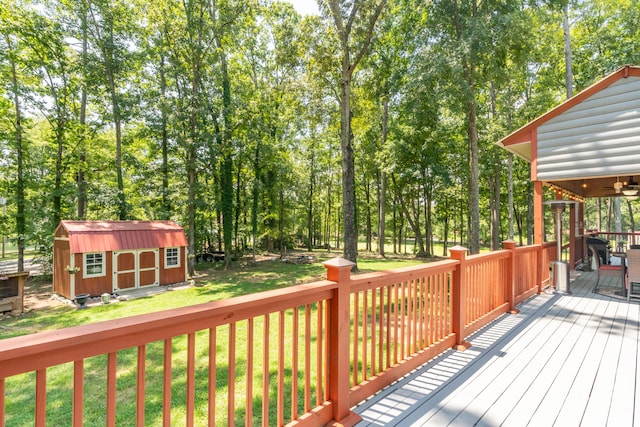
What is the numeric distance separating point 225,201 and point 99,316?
25.6 feet

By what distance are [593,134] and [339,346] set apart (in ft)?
21.2

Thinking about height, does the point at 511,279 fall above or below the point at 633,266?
below

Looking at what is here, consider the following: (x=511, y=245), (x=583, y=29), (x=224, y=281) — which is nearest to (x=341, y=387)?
(x=511, y=245)

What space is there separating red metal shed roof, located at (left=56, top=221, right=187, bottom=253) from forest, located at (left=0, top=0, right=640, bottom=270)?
1474mm

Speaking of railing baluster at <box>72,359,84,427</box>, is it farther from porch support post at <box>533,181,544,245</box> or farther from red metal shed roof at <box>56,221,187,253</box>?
red metal shed roof at <box>56,221,187,253</box>

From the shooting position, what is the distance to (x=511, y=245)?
477 cm

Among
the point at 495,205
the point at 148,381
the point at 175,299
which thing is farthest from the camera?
the point at 495,205

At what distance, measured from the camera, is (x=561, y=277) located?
20.0ft

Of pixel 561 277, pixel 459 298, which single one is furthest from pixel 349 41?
pixel 459 298

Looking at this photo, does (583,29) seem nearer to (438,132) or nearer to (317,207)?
(438,132)

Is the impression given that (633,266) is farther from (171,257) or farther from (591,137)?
(171,257)

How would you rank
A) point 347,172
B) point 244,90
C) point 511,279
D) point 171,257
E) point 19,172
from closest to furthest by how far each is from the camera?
point 511,279 < point 347,172 < point 171,257 < point 19,172 < point 244,90

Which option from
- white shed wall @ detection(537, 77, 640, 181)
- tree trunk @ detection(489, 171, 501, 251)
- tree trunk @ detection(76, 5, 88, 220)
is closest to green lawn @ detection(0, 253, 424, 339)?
tree trunk @ detection(76, 5, 88, 220)

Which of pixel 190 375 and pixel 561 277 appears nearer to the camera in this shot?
pixel 190 375
